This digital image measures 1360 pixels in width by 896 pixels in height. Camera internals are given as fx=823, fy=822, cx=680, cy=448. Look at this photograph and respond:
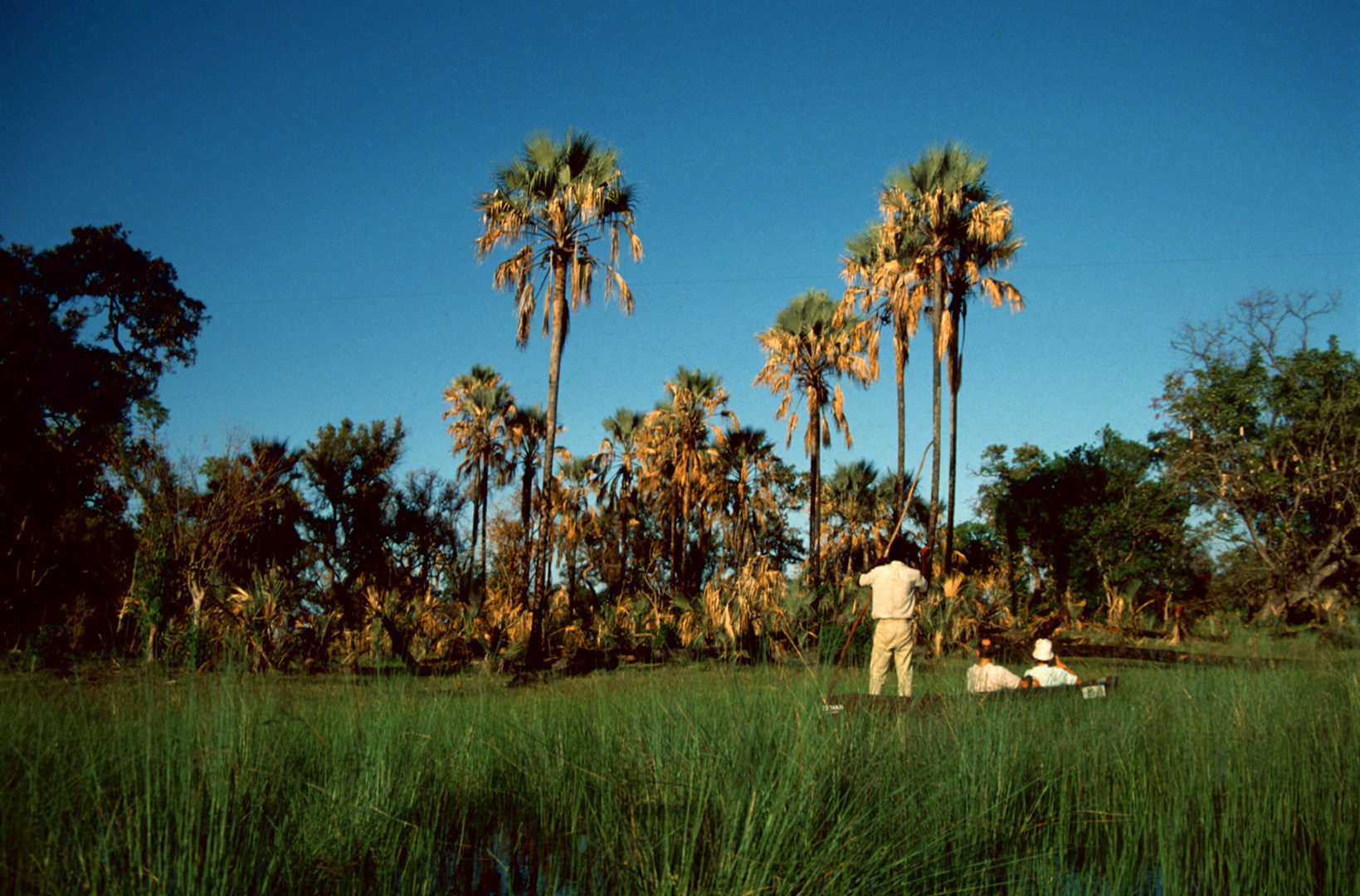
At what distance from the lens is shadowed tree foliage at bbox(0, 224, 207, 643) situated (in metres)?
14.2

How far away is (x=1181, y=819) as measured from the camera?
3916 mm

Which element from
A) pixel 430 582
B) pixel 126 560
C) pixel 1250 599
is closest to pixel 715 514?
pixel 430 582

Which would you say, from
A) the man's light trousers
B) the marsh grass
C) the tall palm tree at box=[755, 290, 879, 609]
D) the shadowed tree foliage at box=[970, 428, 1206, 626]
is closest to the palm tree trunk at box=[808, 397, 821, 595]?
the tall palm tree at box=[755, 290, 879, 609]

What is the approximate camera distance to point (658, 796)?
351 centimetres

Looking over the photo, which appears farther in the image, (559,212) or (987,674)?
Answer: (559,212)

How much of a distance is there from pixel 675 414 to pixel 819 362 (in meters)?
6.14

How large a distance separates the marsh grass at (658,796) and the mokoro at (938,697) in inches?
4.4

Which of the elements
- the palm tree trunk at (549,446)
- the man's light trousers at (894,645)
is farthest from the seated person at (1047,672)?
the palm tree trunk at (549,446)

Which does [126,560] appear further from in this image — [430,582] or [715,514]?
[715,514]

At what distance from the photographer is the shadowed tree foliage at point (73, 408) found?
14.2 metres

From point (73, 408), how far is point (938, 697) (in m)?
24.9

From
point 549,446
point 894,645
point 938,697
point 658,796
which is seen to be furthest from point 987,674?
point 549,446

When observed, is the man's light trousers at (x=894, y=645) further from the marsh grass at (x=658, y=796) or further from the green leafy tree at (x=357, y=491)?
the green leafy tree at (x=357, y=491)

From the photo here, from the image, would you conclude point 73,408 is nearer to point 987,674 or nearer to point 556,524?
point 556,524
